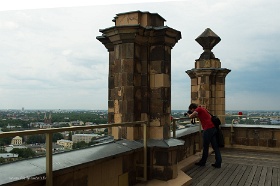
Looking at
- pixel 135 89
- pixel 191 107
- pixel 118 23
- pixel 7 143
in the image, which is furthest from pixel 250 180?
pixel 7 143

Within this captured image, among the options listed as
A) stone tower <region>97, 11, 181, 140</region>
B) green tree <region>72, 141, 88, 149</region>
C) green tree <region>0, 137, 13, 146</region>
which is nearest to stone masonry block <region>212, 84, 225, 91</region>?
stone tower <region>97, 11, 181, 140</region>

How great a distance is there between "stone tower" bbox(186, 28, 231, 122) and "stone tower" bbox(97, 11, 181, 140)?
4739 mm

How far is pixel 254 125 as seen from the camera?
959 centimetres

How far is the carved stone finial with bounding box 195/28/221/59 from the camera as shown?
32.4ft

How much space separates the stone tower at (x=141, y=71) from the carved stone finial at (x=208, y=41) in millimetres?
4971

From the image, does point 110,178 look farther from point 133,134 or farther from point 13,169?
point 13,169

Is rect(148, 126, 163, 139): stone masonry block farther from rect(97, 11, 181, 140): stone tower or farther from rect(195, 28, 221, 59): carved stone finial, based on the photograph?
rect(195, 28, 221, 59): carved stone finial

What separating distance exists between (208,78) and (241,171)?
4240 millimetres

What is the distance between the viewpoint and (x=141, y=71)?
5.04 meters

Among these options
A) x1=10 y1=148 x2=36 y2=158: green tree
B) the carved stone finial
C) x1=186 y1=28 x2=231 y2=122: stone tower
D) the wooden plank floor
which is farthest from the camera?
the carved stone finial

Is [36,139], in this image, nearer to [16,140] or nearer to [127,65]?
[16,140]

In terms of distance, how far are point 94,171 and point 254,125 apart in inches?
299

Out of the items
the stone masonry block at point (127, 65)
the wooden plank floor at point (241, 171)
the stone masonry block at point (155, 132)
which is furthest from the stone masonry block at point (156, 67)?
the wooden plank floor at point (241, 171)

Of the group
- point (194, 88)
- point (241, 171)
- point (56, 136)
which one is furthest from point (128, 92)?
point (194, 88)
